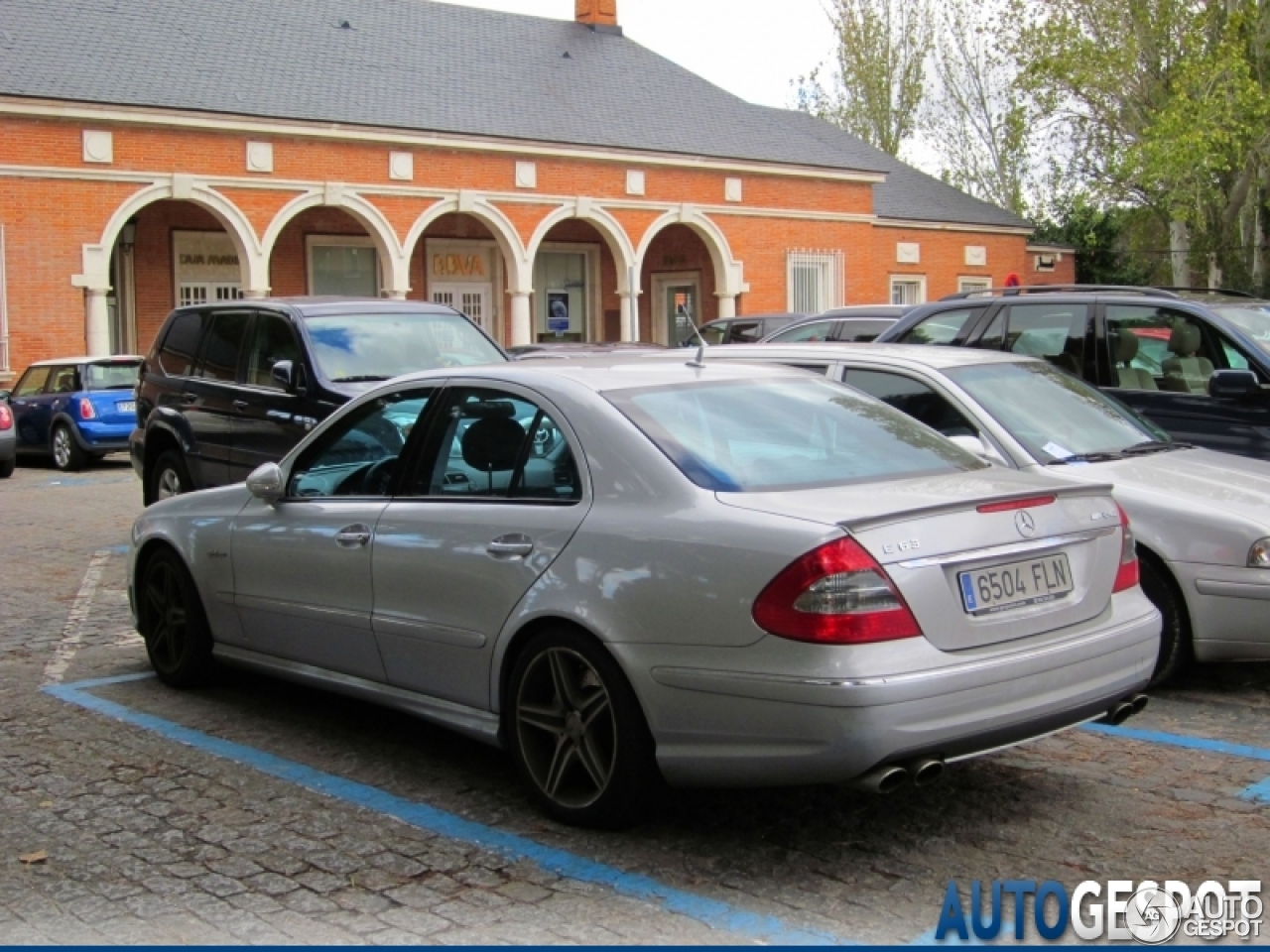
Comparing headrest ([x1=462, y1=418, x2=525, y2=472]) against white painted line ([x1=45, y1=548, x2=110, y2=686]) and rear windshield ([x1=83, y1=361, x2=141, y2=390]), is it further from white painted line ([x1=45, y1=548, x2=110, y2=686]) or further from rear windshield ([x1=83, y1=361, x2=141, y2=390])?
rear windshield ([x1=83, y1=361, x2=141, y2=390])

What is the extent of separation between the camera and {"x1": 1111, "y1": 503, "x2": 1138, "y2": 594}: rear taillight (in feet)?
16.8

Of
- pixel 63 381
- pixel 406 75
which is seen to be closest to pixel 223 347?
pixel 63 381

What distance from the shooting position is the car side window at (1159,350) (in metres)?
8.88

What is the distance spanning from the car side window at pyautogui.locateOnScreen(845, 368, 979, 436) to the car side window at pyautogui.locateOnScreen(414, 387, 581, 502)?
2.39 m

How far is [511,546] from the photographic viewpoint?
5.10 m

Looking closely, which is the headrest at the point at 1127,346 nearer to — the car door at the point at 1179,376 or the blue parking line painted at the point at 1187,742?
the car door at the point at 1179,376

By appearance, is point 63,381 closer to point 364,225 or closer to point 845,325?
point 364,225

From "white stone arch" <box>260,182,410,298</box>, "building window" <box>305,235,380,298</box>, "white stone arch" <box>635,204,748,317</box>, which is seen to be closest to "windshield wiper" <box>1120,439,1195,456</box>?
"white stone arch" <box>260,182,410,298</box>

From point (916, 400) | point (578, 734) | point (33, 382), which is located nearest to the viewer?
point (578, 734)

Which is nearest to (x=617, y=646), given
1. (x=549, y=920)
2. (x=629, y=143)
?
(x=549, y=920)

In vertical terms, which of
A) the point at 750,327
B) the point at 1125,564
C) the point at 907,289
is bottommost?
the point at 1125,564

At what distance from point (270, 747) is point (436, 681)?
108cm

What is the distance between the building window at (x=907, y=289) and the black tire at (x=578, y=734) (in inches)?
1375

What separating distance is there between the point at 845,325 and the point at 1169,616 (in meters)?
7.68
